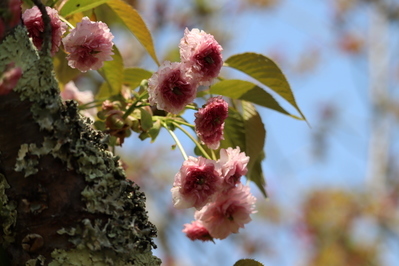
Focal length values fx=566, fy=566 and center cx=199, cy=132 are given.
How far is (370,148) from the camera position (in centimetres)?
641

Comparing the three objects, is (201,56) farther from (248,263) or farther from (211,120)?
(248,263)

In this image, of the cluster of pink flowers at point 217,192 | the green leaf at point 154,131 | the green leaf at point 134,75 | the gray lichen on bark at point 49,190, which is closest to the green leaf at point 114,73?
the green leaf at point 134,75

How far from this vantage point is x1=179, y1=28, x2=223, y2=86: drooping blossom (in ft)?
3.15

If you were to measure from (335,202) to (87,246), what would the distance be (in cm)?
588

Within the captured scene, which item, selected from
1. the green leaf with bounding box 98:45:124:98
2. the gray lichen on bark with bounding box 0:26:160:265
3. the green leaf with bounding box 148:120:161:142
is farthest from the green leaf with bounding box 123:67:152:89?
the gray lichen on bark with bounding box 0:26:160:265

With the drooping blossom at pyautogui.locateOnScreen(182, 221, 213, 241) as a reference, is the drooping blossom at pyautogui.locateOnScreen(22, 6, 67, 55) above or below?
above

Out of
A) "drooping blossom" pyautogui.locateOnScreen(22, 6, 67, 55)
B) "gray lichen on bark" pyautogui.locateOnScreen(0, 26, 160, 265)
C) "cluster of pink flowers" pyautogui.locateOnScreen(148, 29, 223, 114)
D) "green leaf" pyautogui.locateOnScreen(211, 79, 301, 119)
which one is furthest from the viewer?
"green leaf" pyautogui.locateOnScreen(211, 79, 301, 119)

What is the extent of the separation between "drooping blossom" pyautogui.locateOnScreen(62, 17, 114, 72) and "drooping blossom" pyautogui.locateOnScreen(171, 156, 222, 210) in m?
0.24

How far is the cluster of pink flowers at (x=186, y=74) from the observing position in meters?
0.97

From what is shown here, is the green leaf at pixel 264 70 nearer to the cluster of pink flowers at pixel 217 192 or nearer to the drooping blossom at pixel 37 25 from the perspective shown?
the cluster of pink flowers at pixel 217 192

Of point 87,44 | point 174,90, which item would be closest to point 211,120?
point 174,90

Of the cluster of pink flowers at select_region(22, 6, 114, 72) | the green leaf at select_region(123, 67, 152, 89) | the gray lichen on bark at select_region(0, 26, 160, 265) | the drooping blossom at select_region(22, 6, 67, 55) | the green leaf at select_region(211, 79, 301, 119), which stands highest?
the green leaf at select_region(123, 67, 152, 89)

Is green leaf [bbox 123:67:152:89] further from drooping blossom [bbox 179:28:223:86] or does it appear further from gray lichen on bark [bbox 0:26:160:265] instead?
gray lichen on bark [bbox 0:26:160:265]

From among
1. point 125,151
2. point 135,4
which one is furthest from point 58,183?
point 125,151
